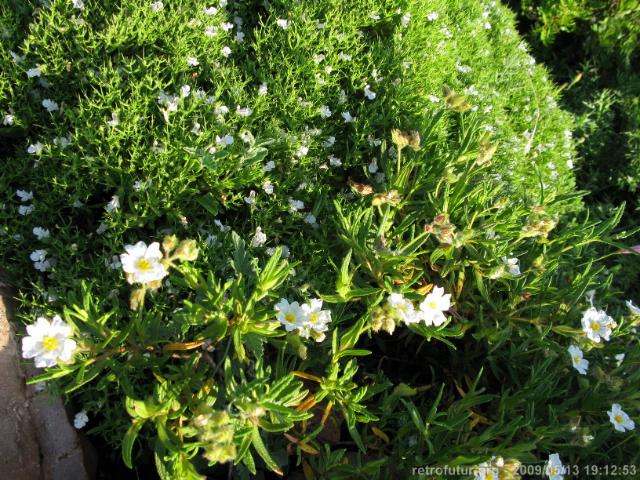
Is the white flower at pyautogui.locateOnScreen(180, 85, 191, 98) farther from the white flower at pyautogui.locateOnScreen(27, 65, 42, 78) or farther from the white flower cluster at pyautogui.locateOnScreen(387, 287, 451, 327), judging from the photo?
the white flower cluster at pyautogui.locateOnScreen(387, 287, 451, 327)

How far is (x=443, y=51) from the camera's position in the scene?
3.00 meters

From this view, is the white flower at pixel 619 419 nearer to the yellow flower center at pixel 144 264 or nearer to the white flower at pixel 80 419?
the yellow flower center at pixel 144 264

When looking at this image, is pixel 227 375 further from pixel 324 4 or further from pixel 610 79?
pixel 610 79

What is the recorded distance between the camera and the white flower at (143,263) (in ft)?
5.13

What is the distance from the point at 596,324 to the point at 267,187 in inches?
54.1

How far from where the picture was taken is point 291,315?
1.82m

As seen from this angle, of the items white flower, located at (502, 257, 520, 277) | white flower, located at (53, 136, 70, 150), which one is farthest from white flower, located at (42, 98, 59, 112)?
white flower, located at (502, 257, 520, 277)

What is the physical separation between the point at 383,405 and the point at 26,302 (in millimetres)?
1344

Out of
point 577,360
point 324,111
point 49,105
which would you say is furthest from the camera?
point 324,111

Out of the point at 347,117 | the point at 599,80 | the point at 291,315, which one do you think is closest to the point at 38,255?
the point at 291,315

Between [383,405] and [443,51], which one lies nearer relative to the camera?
[383,405]

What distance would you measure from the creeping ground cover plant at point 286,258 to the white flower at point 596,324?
0.01 metres

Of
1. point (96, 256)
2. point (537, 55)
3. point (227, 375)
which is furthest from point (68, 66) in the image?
point (537, 55)

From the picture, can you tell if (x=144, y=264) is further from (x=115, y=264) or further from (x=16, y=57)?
(x=16, y=57)
